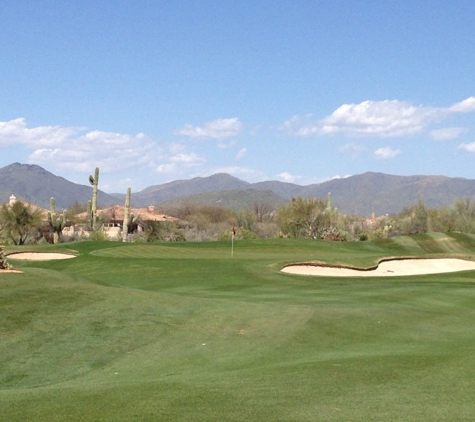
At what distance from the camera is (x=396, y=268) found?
3581cm

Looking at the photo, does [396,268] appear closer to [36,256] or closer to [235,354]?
[36,256]

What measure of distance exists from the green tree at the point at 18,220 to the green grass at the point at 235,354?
4834 centimetres

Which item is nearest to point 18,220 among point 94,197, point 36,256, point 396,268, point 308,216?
point 94,197

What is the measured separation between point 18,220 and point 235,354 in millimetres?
59351

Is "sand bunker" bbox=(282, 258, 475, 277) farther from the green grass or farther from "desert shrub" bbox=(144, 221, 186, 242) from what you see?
"desert shrub" bbox=(144, 221, 186, 242)

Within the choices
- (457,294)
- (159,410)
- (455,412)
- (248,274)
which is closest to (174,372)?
(159,410)

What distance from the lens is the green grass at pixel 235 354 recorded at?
7.09m

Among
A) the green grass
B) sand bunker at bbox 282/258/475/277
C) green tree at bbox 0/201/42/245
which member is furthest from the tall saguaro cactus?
the green grass

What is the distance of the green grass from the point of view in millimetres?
7094

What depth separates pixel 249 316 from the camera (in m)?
14.7

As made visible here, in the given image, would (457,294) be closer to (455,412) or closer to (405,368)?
(405,368)

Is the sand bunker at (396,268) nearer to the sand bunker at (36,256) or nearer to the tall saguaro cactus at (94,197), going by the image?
the sand bunker at (36,256)

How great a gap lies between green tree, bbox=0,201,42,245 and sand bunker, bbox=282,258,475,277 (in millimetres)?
41776

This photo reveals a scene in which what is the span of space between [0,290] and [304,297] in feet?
31.5
